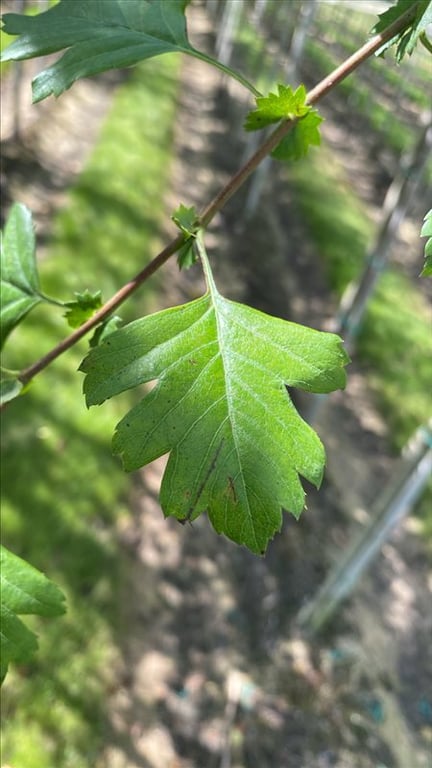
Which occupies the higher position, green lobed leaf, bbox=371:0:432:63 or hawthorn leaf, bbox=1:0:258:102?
green lobed leaf, bbox=371:0:432:63

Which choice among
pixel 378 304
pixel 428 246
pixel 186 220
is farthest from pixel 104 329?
pixel 378 304

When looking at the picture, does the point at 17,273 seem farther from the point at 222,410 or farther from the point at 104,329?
the point at 222,410

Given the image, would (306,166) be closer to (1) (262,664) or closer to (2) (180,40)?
(1) (262,664)

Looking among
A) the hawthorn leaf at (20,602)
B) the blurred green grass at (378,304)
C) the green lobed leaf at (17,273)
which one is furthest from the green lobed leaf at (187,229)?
the blurred green grass at (378,304)

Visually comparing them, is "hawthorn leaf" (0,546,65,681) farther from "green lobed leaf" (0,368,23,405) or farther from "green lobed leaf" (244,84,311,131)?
"green lobed leaf" (244,84,311,131)

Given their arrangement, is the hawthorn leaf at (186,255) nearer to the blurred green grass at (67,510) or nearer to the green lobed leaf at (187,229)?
the green lobed leaf at (187,229)

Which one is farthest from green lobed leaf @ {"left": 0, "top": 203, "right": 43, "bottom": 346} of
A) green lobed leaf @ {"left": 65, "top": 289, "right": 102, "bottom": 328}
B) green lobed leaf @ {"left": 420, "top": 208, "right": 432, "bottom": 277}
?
green lobed leaf @ {"left": 420, "top": 208, "right": 432, "bottom": 277}

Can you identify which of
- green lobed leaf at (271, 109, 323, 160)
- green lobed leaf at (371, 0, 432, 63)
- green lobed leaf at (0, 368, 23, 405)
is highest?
green lobed leaf at (371, 0, 432, 63)
